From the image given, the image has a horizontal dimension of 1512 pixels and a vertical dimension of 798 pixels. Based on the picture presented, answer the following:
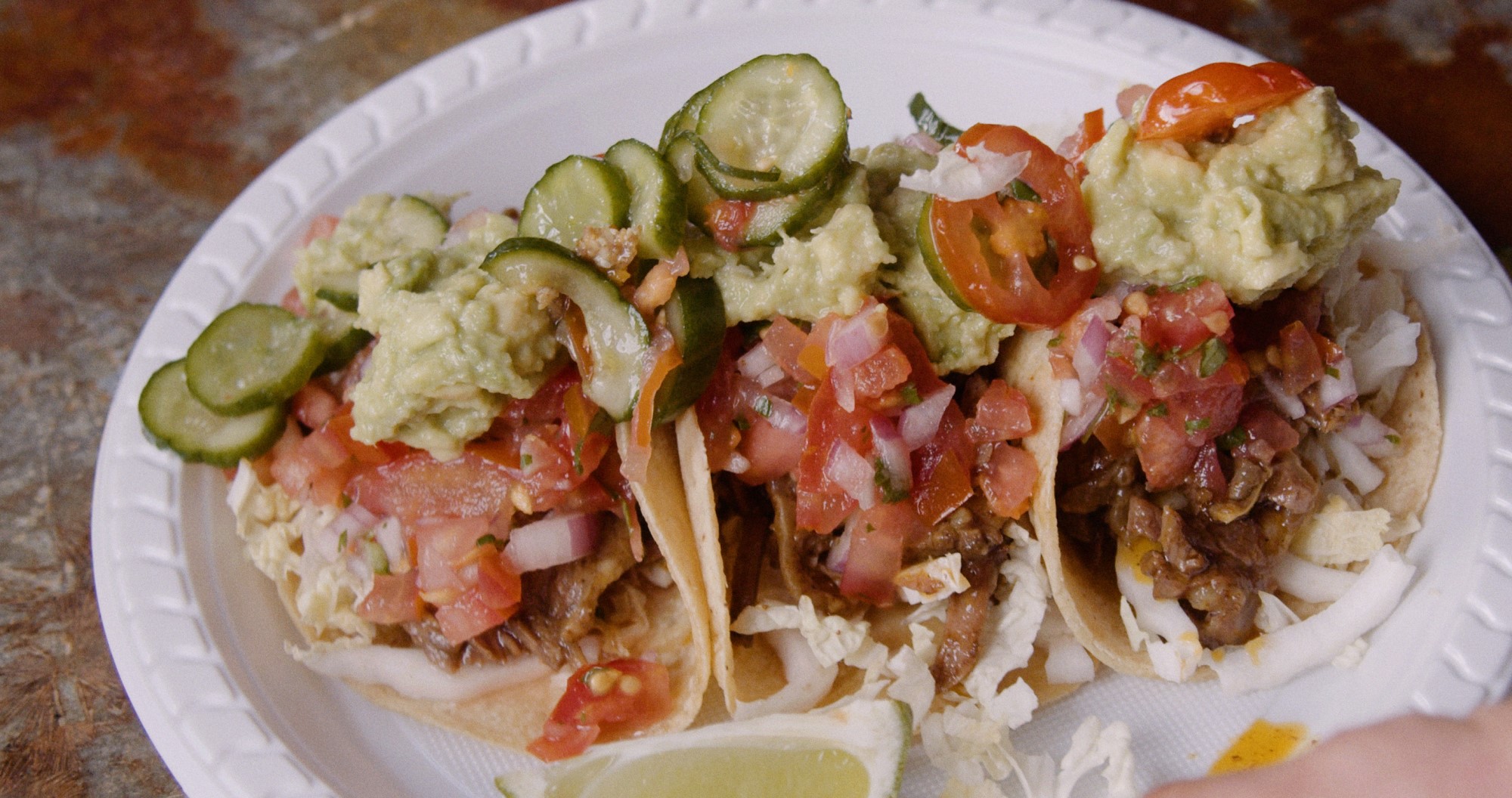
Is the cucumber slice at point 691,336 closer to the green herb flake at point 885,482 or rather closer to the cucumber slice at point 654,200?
the cucumber slice at point 654,200

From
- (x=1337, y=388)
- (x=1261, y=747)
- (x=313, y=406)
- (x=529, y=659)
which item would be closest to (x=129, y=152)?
(x=313, y=406)

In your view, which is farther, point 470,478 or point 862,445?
point 470,478

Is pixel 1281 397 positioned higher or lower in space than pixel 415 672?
higher

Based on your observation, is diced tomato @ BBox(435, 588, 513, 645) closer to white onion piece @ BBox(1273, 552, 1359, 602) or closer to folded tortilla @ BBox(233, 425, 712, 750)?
folded tortilla @ BBox(233, 425, 712, 750)

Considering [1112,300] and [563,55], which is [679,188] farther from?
[563,55]

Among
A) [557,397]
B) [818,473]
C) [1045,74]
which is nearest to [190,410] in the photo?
[557,397]

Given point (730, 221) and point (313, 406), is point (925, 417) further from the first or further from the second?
point (313, 406)
